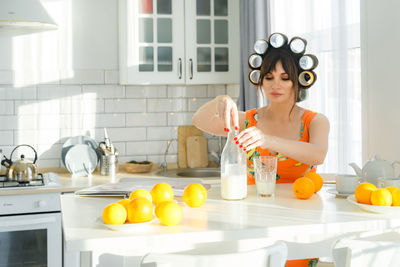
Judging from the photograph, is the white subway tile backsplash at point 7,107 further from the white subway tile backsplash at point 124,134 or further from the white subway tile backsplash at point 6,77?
the white subway tile backsplash at point 124,134

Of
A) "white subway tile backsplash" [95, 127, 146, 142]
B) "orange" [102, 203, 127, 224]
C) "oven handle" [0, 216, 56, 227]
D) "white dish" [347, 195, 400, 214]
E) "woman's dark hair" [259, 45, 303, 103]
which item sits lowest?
"oven handle" [0, 216, 56, 227]

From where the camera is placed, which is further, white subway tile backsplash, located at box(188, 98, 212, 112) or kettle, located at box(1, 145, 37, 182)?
white subway tile backsplash, located at box(188, 98, 212, 112)

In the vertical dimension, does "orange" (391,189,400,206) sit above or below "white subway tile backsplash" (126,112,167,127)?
below

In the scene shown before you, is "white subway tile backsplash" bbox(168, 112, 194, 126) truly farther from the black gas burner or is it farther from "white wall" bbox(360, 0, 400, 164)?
Answer: "white wall" bbox(360, 0, 400, 164)

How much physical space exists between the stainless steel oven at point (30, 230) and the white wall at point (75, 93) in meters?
0.76

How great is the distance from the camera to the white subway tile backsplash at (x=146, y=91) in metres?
3.94

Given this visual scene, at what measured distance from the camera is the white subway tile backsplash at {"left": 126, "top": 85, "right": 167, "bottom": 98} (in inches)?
155

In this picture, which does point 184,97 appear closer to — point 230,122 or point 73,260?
point 73,260

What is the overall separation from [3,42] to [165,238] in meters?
2.97

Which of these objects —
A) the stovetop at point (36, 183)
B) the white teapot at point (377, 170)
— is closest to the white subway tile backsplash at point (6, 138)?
the stovetop at point (36, 183)

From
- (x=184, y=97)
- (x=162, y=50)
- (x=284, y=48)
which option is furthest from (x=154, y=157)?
(x=284, y=48)

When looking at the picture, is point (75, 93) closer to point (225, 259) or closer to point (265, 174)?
point (265, 174)

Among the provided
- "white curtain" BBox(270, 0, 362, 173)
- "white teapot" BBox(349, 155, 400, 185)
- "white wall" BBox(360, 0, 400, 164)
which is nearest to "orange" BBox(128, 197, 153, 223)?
"white teapot" BBox(349, 155, 400, 185)

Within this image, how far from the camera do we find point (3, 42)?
12.0 feet
